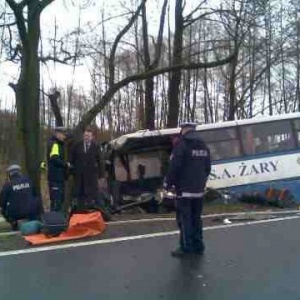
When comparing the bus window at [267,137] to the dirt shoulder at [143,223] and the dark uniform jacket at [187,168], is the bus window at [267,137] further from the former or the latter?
the dark uniform jacket at [187,168]

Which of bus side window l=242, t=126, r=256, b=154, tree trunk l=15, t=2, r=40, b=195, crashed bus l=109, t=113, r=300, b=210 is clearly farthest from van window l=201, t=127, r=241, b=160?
tree trunk l=15, t=2, r=40, b=195

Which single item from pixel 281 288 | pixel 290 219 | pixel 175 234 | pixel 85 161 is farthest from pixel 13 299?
pixel 290 219

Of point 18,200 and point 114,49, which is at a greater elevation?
point 114,49

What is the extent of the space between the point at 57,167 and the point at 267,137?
30.1ft

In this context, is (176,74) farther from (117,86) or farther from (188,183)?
(188,183)

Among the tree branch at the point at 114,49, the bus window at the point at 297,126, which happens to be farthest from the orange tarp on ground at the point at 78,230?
the bus window at the point at 297,126

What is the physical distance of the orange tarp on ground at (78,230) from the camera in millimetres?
10234

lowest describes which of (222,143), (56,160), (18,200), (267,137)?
(18,200)

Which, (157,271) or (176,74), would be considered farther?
(176,74)

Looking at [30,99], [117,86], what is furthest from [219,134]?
[30,99]

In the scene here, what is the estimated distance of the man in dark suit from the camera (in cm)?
1259

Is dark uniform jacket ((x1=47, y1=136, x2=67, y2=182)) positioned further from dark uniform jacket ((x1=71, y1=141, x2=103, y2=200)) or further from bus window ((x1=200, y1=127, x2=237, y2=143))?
bus window ((x1=200, y1=127, x2=237, y2=143))

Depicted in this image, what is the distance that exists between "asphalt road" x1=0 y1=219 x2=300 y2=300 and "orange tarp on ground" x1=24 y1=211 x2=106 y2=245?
0.76m

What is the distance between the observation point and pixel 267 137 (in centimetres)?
1986
